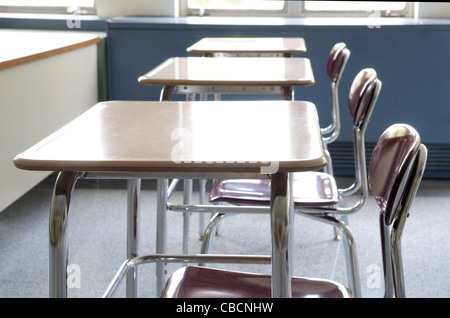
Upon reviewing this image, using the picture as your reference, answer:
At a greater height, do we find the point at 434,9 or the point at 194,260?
the point at 434,9

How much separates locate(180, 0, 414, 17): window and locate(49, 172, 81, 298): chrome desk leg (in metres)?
3.30

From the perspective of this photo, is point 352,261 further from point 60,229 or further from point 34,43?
point 34,43

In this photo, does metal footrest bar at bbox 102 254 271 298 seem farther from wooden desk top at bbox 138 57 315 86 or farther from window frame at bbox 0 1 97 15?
window frame at bbox 0 1 97 15

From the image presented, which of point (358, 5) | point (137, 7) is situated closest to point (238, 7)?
point (137, 7)

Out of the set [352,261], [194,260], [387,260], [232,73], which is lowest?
[352,261]

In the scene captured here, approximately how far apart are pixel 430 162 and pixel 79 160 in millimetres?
3138

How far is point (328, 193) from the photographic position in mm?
1880

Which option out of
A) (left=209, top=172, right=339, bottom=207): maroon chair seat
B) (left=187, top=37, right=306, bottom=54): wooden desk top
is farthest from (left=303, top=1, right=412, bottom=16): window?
(left=209, top=172, right=339, bottom=207): maroon chair seat

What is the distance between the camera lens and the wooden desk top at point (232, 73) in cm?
195

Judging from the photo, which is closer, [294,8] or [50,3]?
[294,8]

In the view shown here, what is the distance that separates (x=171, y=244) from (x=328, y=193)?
1004 millimetres

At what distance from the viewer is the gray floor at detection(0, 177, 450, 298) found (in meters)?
2.35
